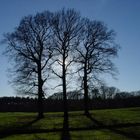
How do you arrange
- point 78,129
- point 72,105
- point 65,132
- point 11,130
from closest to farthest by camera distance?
point 65,132
point 11,130
point 78,129
point 72,105

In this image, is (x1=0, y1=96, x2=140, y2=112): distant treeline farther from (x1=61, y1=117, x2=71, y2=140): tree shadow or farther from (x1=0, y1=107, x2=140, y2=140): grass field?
(x1=61, y1=117, x2=71, y2=140): tree shadow

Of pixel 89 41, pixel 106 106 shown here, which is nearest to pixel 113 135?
pixel 89 41

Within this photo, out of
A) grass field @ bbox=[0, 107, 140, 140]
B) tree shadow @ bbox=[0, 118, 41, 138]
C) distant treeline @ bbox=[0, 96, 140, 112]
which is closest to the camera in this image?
grass field @ bbox=[0, 107, 140, 140]

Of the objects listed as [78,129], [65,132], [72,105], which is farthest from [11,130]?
[72,105]

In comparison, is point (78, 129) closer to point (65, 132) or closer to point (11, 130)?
point (65, 132)

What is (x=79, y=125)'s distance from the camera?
4712cm

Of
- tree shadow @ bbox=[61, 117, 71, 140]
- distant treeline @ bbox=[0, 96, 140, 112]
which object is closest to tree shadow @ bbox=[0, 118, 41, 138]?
tree shadow @ bbox=[61, 117, 71, 140]

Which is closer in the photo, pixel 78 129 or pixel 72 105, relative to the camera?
pixel 78 129

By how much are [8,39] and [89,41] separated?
13021mm

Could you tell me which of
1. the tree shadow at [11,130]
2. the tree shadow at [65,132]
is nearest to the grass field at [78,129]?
the tree shadow at [11,130]

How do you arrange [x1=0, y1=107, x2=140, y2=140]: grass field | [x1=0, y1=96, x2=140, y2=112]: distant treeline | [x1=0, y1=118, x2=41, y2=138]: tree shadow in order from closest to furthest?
[x1=0, y1=107, x2=140, y2=140]: grass field < [x1=0, y1=118, x2=41, y2=138]: tree shadow < [x1=0, y1=96, x2=140, y2=112]: distant treeline

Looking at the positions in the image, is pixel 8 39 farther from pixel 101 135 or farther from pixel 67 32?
pixel 101 135

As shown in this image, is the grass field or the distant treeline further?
the distant treeline

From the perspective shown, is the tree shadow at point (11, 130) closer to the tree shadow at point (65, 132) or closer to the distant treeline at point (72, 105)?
the tree shadow at point (65, 132)
